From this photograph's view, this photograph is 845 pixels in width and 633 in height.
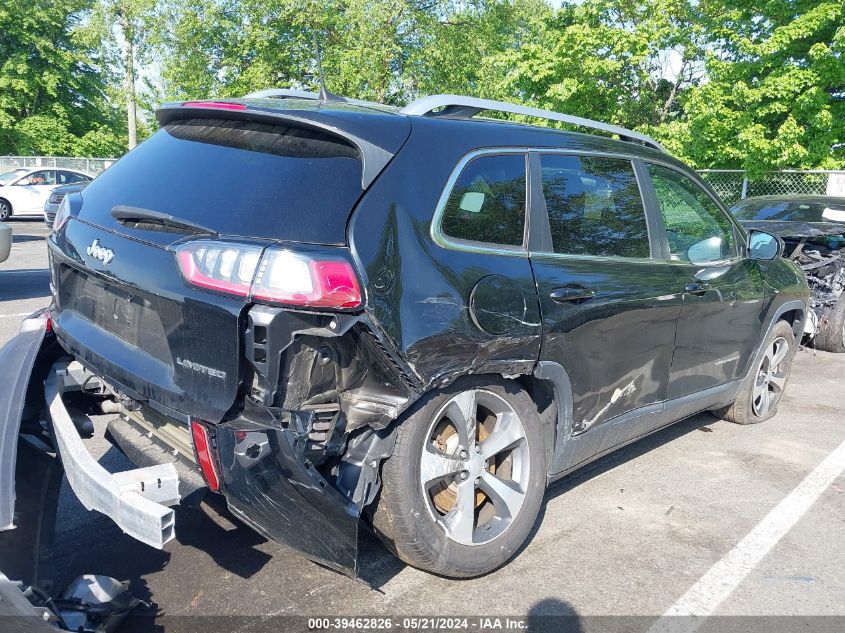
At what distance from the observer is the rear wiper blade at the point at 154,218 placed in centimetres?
263

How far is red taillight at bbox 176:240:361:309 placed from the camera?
2.43 metres

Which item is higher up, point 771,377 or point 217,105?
point 217,105

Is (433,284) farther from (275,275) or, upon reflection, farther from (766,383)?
(766,383)

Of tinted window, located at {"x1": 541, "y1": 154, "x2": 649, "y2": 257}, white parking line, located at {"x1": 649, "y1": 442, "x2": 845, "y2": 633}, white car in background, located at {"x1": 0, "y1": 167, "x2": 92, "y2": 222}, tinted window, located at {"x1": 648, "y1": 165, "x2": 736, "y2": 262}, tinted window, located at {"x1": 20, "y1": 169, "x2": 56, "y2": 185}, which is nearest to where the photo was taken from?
Answer: white parking line, located at {"x1": 649, "y1": 442, "x2": 845, "y2": 633}

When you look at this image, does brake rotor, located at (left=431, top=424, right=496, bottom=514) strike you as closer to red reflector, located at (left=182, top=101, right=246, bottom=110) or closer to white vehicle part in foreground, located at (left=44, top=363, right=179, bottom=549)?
white vehicle part in foreground, located at (left=44, top=363, right=179, bottom=549)

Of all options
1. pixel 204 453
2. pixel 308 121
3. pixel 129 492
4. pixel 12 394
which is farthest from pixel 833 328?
pixel 12 394

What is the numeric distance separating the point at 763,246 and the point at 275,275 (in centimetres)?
367

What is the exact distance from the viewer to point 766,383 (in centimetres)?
547

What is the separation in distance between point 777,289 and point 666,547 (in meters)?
2.35

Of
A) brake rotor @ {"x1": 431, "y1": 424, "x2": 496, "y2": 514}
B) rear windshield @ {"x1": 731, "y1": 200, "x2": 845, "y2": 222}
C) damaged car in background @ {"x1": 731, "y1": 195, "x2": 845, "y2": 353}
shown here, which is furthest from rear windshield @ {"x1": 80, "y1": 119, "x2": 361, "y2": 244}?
rear windshield @ {"x1": 731, "y1": 200, "x2": 845, "y2": 222}

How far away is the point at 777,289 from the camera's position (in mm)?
5113

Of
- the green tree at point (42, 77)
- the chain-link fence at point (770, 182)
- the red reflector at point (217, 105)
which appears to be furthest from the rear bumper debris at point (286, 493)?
the green tree at point (42, 77)

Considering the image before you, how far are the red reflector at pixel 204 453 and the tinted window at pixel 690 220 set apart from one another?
2.69 m

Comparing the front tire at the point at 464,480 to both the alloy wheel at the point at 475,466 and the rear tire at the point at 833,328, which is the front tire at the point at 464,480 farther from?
the rear tire at the point at 833,328
